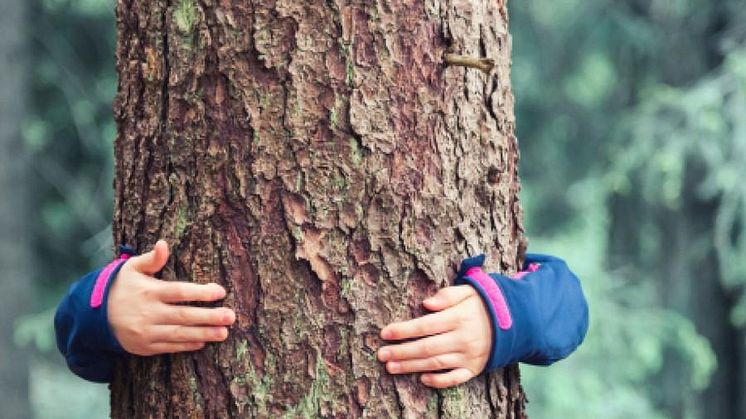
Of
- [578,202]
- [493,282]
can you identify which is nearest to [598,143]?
[578,202]

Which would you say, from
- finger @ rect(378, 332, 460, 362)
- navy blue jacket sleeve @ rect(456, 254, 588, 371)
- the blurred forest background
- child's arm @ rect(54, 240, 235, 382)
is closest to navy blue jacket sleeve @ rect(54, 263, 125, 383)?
child's arm @ rect(54, 240, 235, 382)

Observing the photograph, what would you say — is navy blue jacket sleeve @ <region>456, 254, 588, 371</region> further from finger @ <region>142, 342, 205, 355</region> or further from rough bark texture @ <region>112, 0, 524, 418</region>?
finger @ <region>142, 342, 205, 355</region>

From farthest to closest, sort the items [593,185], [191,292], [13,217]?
[593,185] < [13,217] < [191,292]

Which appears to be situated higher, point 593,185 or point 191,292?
point 191,292

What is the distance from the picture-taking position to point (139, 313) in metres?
1.55

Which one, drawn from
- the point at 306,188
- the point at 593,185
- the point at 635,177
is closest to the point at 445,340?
the point at 306,188

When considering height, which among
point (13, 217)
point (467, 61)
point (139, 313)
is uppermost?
point (467, 61)

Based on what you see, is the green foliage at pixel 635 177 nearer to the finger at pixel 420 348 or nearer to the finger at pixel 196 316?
the finger at pixel 420 348

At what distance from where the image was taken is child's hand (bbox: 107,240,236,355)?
1.53m

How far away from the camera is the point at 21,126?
20.8ft

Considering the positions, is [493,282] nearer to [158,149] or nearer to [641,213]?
[158,149]

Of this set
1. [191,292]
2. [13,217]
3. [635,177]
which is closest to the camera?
[191,292]

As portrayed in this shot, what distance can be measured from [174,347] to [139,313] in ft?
0.25

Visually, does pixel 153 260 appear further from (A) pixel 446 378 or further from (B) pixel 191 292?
(A) pixel 446 378
